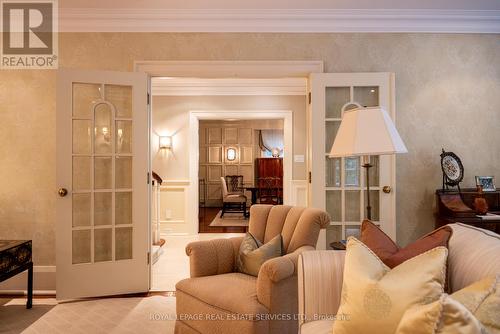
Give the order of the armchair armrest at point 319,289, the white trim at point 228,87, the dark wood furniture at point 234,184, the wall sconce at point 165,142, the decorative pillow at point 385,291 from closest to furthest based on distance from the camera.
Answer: the decorative pillow at point 385,291 < the armchair armrest at point 319,289 < the white trim at point 228,87 < the wall sconce at point 165,142 < the dark wood furniture at point 234,184

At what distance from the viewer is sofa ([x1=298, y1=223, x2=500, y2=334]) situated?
119cm

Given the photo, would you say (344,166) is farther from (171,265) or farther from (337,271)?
(171,265)

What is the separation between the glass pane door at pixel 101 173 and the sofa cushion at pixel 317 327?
84.6 inches

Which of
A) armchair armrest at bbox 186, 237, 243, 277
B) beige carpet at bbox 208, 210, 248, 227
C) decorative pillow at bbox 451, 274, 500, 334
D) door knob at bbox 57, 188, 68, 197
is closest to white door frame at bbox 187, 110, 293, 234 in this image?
beige carpet at bbox 208, 210, 248, 227

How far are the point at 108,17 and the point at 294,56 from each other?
1.79 m

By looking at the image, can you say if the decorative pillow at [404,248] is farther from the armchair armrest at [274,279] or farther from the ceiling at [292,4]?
the ceiling at [292,4]

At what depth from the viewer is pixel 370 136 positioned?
1890 mm

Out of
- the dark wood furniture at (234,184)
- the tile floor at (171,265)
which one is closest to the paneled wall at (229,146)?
the dark wood furniture at (234,184)

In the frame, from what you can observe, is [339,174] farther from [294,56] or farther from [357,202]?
[294,56]

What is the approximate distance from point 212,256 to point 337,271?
1004 millimetres

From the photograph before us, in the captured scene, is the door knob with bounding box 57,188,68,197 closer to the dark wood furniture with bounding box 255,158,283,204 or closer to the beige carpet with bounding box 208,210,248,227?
the beige carpet with bounding box 208,210,248,227

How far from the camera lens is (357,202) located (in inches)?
126

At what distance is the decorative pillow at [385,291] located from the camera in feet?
3.55

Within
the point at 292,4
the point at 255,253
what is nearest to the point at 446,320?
the point at 255,253
